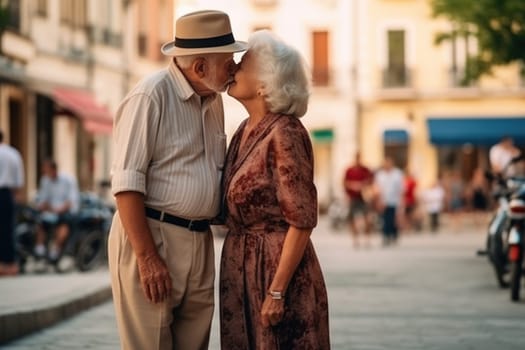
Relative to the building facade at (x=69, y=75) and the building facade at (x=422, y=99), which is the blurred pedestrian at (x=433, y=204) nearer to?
the building facade at (x=69, y=75)

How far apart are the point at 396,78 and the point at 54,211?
35524 millimetres

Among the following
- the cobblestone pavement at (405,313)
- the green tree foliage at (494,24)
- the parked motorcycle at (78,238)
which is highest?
the green tree foliage at (494,24)

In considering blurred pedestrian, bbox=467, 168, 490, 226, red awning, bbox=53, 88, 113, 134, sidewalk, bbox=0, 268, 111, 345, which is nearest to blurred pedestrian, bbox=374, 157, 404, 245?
red awning, bbox=53, 88, 113, 134

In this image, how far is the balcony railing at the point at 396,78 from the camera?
55938mm

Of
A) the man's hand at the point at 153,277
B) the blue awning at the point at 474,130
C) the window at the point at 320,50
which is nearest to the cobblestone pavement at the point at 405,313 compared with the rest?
the man's hand at the point at 153,277

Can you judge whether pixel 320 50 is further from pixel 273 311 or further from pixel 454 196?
pixel 273 311

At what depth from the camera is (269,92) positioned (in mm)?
5992

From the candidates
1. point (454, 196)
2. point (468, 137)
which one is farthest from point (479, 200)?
point (468, 137)

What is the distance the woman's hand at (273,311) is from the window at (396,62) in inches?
1983

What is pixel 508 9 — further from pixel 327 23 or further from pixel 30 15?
pixel 327 23

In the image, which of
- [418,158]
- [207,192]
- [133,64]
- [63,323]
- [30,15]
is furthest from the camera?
[418,158]

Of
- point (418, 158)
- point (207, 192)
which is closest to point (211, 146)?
point (207, 192)

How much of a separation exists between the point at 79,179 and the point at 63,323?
26.5m

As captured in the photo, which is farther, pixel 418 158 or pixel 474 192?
pixel 418 158
